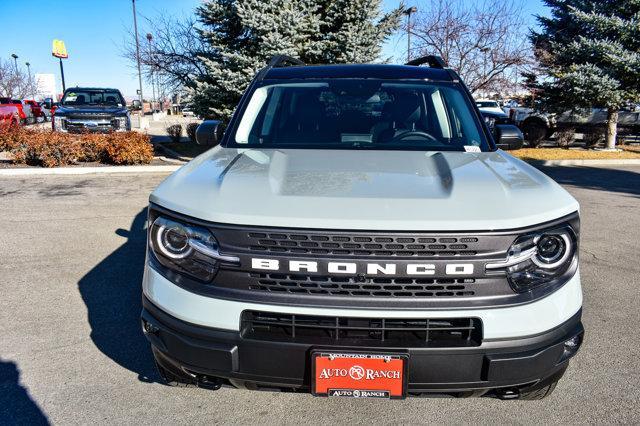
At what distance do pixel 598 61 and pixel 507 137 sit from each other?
13930mm

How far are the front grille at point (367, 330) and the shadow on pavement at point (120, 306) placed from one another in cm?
132

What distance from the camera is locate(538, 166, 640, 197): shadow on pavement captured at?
9781mm

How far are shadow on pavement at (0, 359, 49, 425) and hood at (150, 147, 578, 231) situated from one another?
1.43 metres

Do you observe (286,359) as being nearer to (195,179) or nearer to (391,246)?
(391,246)

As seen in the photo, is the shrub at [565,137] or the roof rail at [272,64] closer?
the roof rail at [272,64]

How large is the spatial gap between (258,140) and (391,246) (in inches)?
69.4

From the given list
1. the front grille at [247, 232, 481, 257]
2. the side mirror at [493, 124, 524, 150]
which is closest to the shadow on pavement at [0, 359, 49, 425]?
the front grille at [247, 232, 481, 257]

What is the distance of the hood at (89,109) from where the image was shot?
1434 centimetres

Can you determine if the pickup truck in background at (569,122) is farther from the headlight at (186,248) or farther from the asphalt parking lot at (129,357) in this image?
the headlight at (186,248)

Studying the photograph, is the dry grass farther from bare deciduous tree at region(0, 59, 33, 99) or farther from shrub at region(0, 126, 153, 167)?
bare deciduous tree at region(0, 59, 33, 99)

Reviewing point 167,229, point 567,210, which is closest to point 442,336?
point 567,210

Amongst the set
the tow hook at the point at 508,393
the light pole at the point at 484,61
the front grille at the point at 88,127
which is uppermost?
the light pole at the point at 484,61

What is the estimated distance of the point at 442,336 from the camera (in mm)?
2016

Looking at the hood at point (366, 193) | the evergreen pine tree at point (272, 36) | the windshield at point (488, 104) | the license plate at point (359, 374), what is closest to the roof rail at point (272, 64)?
the hood at point (366, 193)
